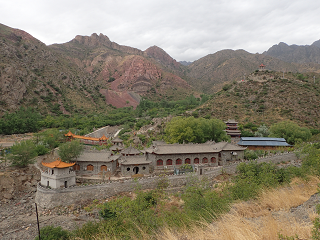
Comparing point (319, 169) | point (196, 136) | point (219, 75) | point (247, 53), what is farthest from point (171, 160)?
point (247, 53)

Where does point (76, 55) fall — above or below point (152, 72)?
above

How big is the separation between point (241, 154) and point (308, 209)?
28970 millimetres

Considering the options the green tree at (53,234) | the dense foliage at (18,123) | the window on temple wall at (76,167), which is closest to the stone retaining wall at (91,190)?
the window on temple wall at (76,167)

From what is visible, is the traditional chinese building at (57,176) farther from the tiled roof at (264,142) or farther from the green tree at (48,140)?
the tiled roof at (264,142)

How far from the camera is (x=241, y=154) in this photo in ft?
116

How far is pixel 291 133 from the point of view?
1773 inches

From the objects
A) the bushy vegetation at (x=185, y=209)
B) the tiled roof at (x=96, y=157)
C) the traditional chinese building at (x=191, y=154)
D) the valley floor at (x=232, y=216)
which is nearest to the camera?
the valley floor at (x=232, y=216)

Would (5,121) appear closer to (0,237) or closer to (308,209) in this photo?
(0,237)

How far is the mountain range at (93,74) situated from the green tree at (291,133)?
51.3 metres

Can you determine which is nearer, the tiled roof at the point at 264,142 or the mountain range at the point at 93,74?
the tiled roof at the point at 264,142

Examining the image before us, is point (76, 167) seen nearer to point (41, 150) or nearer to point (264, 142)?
point (41, 150)

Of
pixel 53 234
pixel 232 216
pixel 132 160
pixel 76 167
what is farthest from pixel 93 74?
pixel 232 216

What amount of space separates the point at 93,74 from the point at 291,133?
395 ft

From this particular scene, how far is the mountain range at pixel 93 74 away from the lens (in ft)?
246
